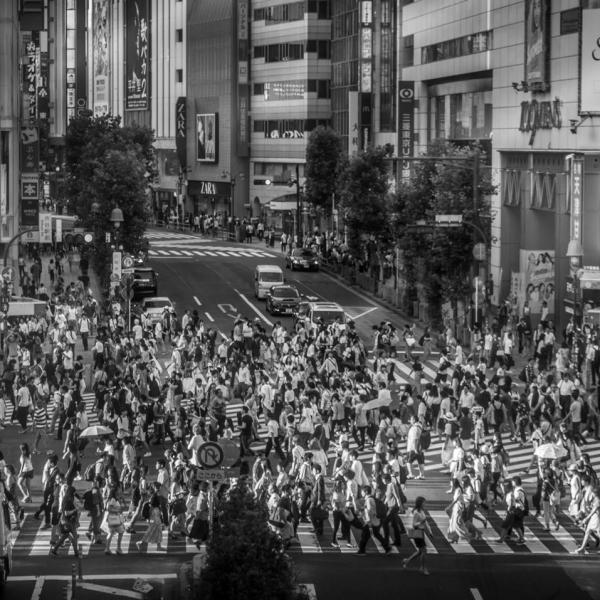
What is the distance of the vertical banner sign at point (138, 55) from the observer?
485ft

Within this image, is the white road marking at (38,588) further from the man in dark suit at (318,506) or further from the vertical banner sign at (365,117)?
the vertical banner sign at (365,117)

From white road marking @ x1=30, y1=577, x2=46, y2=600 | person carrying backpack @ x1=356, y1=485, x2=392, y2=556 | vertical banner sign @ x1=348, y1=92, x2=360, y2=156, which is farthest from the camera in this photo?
vertical banner sign @ x1=348, y1=92, x2=360, y2=156

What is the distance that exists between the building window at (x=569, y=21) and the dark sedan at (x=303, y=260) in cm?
2701

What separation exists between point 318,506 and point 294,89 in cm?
9631

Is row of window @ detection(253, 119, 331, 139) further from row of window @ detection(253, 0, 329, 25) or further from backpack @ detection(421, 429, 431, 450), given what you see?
backpack @ detection(421, 429, 431, 450)

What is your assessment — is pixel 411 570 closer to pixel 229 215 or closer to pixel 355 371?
pixel 355 371

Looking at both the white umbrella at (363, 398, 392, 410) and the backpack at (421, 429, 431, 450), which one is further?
the white umbrella at (363, 398, 392, 410)

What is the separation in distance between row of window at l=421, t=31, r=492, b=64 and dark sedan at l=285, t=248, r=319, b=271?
38.7 ft

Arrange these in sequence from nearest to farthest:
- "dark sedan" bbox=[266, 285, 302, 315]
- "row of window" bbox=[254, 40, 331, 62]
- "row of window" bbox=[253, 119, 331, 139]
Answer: "dark sedan" bbox=[266, 285, 302, 315] → "row of window" bbox=[254, 40, 331, 62] → "row of window" bbox=[253, 119, 331, 139]

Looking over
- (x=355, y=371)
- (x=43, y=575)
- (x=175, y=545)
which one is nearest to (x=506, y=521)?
(x=175, y=545)

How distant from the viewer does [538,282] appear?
64.5 m

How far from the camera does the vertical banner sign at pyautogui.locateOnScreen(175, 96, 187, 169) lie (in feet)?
460

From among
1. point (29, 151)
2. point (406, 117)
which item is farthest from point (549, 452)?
point (406, 117)

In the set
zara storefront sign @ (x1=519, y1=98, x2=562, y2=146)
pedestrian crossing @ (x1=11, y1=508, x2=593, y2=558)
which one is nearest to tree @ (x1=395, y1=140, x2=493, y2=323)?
zara storefront sign @ (x1=519, y1=98, x2=562, y2=146)
